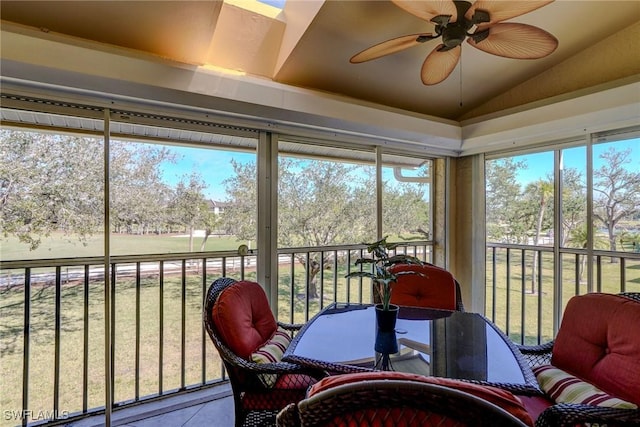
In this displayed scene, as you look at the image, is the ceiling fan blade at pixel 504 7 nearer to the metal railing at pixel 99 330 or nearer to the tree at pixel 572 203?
the tree at pixel 572 203

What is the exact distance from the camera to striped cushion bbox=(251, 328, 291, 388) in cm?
164

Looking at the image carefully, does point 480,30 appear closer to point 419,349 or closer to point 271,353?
point 419,349

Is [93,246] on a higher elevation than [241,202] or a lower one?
lower

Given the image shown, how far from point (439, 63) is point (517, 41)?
44 cm

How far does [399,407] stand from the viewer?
758mm

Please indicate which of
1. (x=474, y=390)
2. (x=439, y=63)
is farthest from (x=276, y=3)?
(x=474, y=390)

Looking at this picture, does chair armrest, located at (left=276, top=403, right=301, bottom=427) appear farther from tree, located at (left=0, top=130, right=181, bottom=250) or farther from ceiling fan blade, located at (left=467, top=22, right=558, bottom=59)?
tree, located at (left=0, top=130, right=181, bottom=250)

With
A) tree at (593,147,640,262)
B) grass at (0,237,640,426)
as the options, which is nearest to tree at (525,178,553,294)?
grass at (0,237,640,426)

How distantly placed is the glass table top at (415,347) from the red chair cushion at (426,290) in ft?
1.05

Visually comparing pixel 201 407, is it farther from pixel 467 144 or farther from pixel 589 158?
pixel 589 158

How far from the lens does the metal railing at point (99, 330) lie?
216 centimetres

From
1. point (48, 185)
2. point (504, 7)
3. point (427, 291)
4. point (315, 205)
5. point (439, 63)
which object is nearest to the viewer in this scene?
point (504, 7)

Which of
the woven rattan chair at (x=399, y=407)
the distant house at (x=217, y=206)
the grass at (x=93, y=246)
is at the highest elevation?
the distant house at (x=217, y=206)

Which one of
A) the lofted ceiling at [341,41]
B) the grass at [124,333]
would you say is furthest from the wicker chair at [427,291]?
the lofted ceiling at [341,41]
